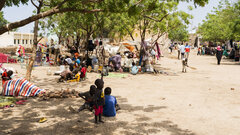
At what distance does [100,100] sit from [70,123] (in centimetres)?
85

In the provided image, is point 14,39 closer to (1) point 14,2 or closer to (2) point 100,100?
(1) point 14,2

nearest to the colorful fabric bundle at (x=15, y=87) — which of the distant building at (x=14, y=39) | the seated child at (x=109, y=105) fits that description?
the seated child at (x=109, y=105)

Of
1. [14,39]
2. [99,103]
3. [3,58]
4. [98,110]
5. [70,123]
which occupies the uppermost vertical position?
[14,39]

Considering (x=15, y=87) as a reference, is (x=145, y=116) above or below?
below

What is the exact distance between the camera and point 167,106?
7.21 meters

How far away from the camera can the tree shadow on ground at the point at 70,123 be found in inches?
200

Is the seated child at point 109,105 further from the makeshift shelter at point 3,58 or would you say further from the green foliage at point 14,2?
the makeshift shelter at point 3,58

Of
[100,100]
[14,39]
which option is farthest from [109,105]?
[14,39]

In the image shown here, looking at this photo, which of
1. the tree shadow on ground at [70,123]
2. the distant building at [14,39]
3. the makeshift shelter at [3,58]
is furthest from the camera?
the distant building at [14,39]

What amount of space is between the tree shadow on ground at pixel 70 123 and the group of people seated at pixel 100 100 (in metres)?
0.23

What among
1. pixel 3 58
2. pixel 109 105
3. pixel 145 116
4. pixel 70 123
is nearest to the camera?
pixel 70 123

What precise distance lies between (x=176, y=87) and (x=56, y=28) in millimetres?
16784

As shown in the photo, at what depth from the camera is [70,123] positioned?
18.3 feet

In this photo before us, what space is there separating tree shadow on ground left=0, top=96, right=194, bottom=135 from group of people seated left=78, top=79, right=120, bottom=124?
229mm
